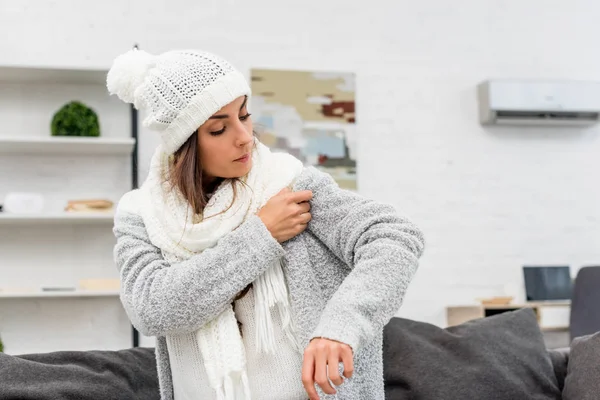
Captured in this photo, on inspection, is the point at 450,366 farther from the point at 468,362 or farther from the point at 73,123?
the point at 73,123

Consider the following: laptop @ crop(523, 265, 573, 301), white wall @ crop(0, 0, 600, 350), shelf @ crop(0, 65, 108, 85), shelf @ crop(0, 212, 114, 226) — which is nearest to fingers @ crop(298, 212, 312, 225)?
shelf @ crop(0, 212, 114, 226)

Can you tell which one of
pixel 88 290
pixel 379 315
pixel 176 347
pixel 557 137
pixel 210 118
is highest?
pixel 210 118

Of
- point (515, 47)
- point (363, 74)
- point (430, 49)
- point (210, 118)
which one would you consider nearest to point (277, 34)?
point (363, 74)

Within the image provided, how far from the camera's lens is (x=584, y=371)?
217cm

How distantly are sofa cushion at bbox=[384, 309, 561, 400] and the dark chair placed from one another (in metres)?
1.76

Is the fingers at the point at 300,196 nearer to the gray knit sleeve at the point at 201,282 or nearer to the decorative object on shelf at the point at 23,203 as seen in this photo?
the gray knit sleeve at the point at 201,282

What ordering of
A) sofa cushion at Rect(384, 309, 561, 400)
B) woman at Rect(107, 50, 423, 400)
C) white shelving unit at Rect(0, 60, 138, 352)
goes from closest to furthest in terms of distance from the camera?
woman at Rect(107, 50, 423, 400), sofa cushion at Rect(384, 309, 561, 400), white shelving unit at Rect(0, 60, 138, 352)

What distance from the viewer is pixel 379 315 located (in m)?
1.19

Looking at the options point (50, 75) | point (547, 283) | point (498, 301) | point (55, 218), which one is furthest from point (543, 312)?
point (50, 75)

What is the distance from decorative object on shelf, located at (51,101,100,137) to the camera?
388cm

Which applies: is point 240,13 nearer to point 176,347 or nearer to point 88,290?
point 88,290

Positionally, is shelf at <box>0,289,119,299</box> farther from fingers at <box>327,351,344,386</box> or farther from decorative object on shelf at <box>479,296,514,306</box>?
fingers at <box>327,351,344,386</box>

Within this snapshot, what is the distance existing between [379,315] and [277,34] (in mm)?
3465

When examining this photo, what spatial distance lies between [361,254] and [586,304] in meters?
3.02
